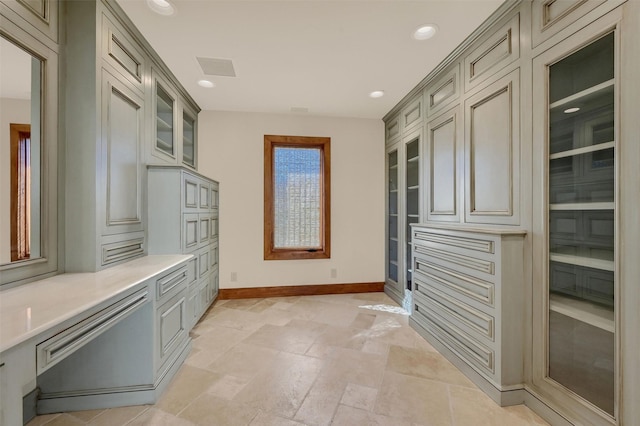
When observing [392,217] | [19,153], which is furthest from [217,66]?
[392,217]

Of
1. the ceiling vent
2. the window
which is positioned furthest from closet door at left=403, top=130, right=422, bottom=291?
the ceiling vent

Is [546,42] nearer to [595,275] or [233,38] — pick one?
[595,275]

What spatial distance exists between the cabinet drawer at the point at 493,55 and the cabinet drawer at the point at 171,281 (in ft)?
9.13

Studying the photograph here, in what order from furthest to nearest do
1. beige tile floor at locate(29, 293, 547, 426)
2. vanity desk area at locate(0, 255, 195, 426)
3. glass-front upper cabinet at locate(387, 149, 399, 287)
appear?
glass-front upper cabinet at locate(387, 149, 399, 287) → beige tile floor at locate(29, 293, 547, 426) → vanity desk area at locate(0, 255, 195, 426)

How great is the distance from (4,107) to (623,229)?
3.09 m

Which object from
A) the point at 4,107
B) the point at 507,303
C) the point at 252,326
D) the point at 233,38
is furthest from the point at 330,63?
the point at 252,326

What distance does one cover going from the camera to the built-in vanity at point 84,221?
1215mm

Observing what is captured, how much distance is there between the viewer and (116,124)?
1.95 meters

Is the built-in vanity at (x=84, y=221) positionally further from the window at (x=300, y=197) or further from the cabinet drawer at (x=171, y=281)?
the window at (x=300, y=197)

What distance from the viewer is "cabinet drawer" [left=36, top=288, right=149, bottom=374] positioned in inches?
37.9

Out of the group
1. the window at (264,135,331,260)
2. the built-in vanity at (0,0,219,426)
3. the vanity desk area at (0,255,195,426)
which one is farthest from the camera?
the window at (264,135,331,260)

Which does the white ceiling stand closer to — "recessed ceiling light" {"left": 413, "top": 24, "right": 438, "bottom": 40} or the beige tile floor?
"recessed ceiling light" {"left": 413, "top": 24, "right": 438, "bottom": 40}

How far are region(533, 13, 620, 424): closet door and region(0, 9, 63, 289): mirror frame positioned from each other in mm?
2934

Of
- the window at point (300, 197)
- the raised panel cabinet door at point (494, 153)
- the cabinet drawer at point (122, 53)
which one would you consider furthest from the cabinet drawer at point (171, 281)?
the raised panel cabinet door at point (494, 153)
